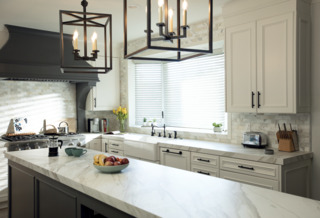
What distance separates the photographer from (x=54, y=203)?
8.47 ft

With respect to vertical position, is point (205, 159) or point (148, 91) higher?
point (148, 91)

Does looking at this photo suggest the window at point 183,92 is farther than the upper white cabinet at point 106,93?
No

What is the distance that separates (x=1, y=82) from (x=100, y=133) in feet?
6.57

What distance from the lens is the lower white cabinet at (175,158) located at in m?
4.04

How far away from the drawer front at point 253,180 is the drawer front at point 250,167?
0.04 metres

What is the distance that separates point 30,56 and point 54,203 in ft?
10.3

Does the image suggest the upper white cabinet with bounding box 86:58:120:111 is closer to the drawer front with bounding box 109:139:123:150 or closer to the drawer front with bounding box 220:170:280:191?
the drawer front with bounding box 109:139:123:150

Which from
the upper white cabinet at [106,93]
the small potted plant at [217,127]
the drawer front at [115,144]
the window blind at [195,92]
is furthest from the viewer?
the upper white cabinet at [106,93]

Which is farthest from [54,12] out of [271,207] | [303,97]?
[271,207]

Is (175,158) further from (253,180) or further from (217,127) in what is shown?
(253,180)

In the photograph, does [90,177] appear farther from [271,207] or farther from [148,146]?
[148,146]

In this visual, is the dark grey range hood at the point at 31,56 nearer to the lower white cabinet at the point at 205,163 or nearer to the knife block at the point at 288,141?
the lower white cabinet at the point at 205,163

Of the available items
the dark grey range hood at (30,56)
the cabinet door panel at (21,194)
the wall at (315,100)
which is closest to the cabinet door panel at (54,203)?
the cabinet door panel at (21,194)

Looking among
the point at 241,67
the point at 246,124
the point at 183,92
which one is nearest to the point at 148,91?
the point at 183,92
